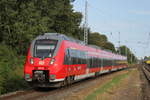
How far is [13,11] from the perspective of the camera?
30.7 metres

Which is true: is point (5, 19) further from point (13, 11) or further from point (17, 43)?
point (17, 43)

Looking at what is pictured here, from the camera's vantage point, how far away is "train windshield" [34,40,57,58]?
16.6 meters

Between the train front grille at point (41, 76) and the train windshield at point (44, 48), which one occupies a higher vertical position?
the train windshield at point (44, 48)

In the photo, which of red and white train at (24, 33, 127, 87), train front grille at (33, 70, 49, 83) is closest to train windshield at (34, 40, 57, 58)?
red and white train at (24, 33, 127, 87)

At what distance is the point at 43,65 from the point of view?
635 inches

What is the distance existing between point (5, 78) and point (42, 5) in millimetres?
27660

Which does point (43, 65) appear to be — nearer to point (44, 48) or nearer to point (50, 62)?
point (50, 62)

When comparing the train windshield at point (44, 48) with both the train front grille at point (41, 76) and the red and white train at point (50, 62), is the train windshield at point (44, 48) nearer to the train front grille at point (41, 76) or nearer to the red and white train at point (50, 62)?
the red and white train at point (50, 62)

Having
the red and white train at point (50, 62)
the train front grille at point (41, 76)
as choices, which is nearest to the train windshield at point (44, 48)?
the red and white train at point (50, 62)

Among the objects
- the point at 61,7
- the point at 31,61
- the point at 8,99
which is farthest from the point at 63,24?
the point at 8,99

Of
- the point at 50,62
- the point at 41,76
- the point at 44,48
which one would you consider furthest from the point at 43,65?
the point at 44,48

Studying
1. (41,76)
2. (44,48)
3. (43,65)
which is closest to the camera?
(41,76)

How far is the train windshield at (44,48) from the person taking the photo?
16578 millimetres

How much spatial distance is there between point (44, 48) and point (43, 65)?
3.92ft
